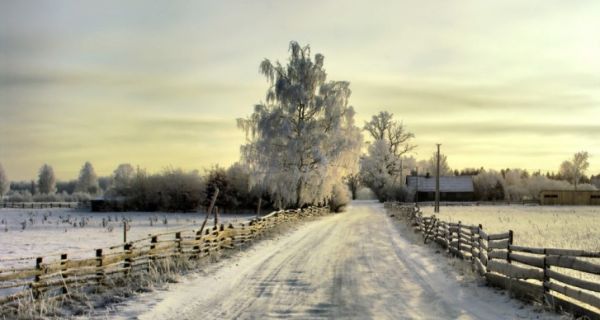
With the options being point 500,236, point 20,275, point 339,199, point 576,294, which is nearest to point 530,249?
point 500,236

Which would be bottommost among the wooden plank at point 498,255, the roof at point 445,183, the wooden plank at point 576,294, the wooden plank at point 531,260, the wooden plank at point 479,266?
the wooden plank at point 479,266

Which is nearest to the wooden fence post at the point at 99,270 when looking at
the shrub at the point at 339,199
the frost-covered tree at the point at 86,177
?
the shrub at the point at 339,199

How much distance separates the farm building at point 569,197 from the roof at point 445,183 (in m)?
12.9

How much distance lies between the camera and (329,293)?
1032 cm

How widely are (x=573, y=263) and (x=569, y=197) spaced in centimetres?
8392

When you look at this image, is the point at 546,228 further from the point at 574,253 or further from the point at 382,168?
the point at 382,168

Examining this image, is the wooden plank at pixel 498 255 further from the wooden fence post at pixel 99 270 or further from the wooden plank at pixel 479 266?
the wooden fence post at pixel 99 270

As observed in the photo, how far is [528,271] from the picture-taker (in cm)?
965

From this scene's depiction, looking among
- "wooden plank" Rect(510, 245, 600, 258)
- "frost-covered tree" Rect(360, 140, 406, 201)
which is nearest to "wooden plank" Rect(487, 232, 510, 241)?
Result: "wooden plank" Rect(510, 245, 600, 258)

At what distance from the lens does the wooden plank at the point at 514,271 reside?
935cm

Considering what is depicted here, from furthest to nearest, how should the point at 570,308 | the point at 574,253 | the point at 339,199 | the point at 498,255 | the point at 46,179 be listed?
1. the point at 46,179
2. the point at 339,199
3. the point at 498,255
4. the point at 574,253
5. the point at 570,308

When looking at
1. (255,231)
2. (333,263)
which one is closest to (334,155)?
(255,231)

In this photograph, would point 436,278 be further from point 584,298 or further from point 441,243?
point 441,243

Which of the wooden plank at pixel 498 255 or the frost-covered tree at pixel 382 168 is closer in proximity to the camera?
the wooden plank at pixel 498 255
